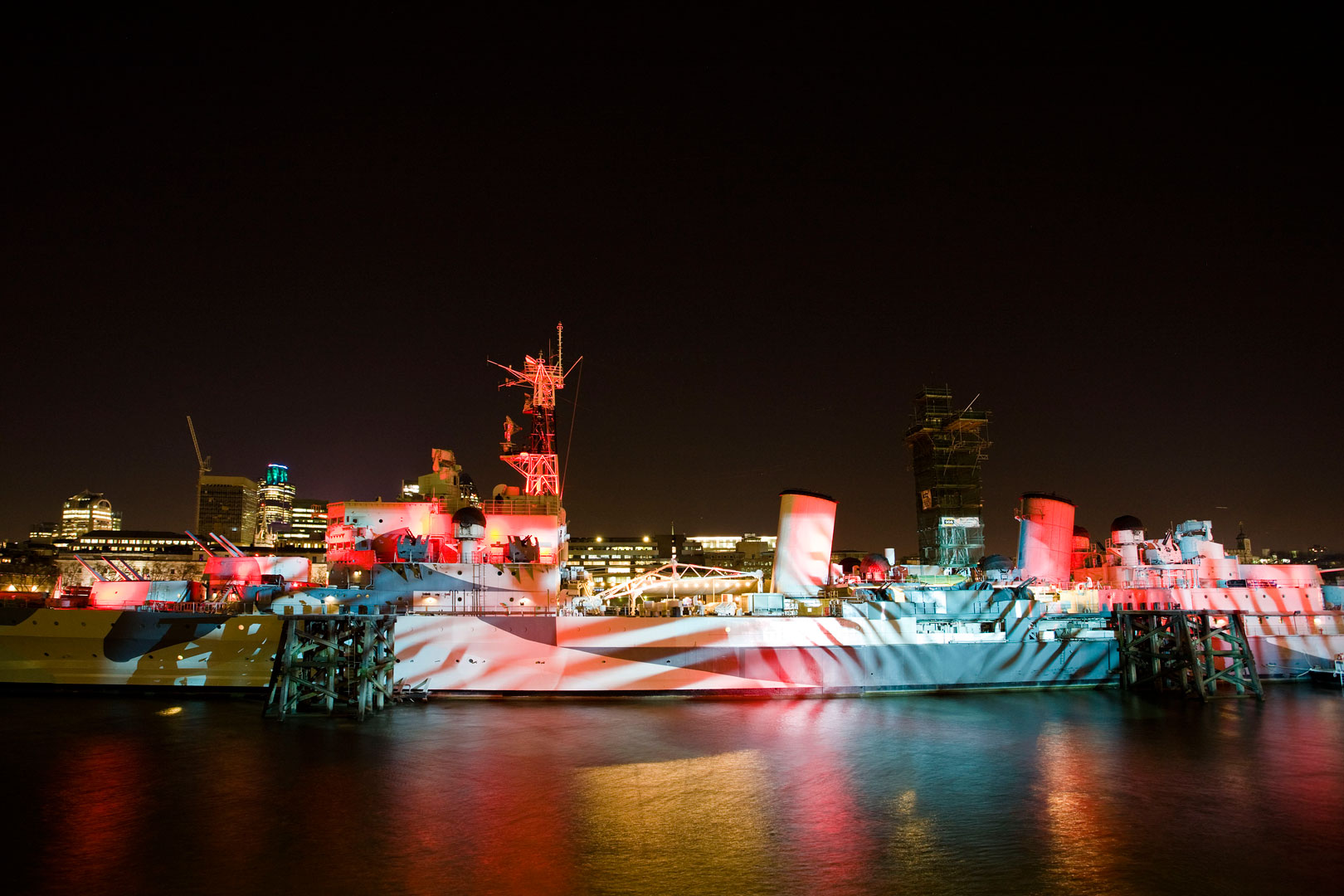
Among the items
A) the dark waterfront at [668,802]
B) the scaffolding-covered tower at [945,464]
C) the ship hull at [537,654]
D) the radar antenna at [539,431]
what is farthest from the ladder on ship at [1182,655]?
the scaffolding-covered tower at [945,464]

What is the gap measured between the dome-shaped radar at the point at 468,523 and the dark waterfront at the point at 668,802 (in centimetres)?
719

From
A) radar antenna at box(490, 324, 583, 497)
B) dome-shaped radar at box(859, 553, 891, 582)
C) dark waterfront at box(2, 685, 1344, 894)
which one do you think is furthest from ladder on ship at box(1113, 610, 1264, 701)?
radar antenna at box(490, 324, 583, 497)

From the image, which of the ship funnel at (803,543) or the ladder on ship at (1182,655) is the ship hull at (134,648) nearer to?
the ship funnel at (803,543)

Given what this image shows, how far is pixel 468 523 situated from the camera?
26.4m

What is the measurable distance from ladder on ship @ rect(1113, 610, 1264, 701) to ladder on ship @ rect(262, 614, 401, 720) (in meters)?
24.9

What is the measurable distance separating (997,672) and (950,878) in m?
17.2

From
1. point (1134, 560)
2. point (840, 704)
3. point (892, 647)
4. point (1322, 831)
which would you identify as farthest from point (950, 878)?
point (1134, 560)

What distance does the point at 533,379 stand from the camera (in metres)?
33.1

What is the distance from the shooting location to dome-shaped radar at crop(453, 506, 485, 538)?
1036 inches

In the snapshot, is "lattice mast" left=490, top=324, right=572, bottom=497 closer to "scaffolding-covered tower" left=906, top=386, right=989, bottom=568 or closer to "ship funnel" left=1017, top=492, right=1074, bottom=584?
"ship funnel" left=1017, top=492, right=1074, bottom=584

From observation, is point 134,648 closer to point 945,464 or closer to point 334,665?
point 334,665

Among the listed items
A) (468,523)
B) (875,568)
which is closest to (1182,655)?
(875,568)

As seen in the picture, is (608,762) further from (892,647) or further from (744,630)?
(892,647)

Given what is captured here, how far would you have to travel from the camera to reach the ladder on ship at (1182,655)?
81.7 feet
